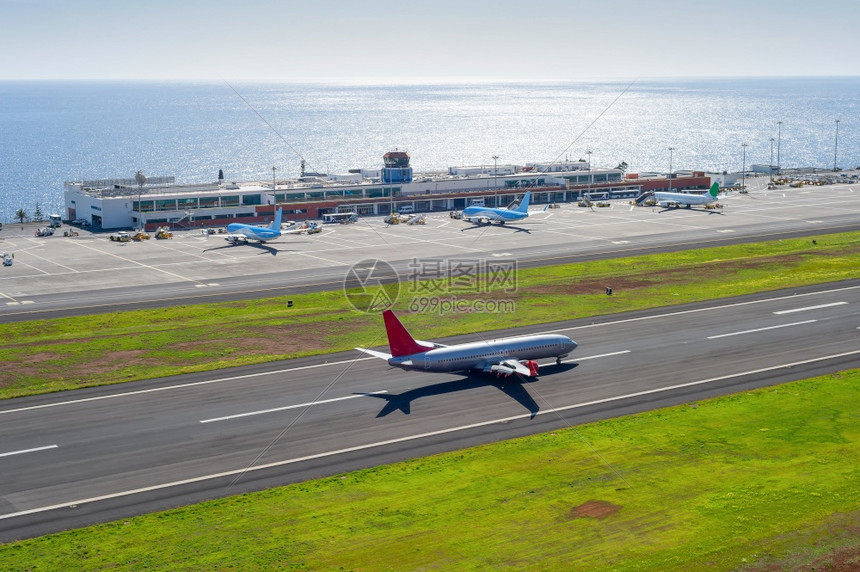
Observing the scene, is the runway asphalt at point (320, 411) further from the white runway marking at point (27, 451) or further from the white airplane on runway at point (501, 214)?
the white airplane on runway at point (501, 214)

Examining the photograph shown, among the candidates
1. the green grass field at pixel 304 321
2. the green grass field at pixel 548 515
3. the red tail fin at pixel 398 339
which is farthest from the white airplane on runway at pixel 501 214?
the green grass field at pixel 548 515

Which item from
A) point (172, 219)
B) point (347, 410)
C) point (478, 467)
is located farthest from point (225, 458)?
point (172, 219)

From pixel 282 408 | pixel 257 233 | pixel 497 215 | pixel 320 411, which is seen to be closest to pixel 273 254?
pixel 257 233

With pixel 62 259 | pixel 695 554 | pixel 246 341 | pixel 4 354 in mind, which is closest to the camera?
pixel 695 554

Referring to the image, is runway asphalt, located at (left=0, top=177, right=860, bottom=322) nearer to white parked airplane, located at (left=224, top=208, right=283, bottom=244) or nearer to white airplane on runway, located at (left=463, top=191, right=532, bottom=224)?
white parked airplane, located at (left=224, top=208, right=283, bottom=244)

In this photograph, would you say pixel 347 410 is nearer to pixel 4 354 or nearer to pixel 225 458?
pixel 225 458

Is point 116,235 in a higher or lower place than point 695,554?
higher

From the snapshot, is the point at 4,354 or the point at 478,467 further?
the point at 4,354
